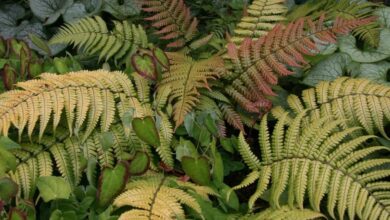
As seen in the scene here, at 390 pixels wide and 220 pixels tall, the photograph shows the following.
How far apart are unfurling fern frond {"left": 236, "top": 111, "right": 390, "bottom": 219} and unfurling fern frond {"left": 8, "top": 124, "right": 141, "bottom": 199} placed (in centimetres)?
46

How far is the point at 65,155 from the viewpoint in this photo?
1756mm

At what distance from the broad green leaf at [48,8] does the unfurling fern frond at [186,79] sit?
0.90 meters

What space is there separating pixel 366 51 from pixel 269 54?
21.6 inches

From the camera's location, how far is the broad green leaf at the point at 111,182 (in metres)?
1.52

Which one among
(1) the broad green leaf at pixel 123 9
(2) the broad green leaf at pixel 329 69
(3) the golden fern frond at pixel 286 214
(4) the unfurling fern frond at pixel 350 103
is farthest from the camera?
(1) the broad green leaf at pixel 123 9

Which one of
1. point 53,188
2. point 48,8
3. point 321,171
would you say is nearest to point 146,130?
point 53,188

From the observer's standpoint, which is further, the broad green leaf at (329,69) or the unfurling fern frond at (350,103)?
the broad green leaf at (329,69)

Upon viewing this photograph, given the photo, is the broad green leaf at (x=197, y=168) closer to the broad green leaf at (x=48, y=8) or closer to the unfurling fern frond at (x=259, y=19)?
the unfurling fern frond at (x=259, y=19)

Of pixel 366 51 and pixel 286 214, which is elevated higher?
pixel 366 51

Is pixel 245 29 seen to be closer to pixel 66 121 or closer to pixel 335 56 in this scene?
pixel 335 56

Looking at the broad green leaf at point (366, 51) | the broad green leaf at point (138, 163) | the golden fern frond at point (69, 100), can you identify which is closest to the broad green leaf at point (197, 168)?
the broad green leaf at point (138, 163)

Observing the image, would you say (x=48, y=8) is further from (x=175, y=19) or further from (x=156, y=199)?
(x=156, y=199)

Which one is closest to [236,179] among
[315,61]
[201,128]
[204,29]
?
[201,128]

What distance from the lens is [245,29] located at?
2.29m
